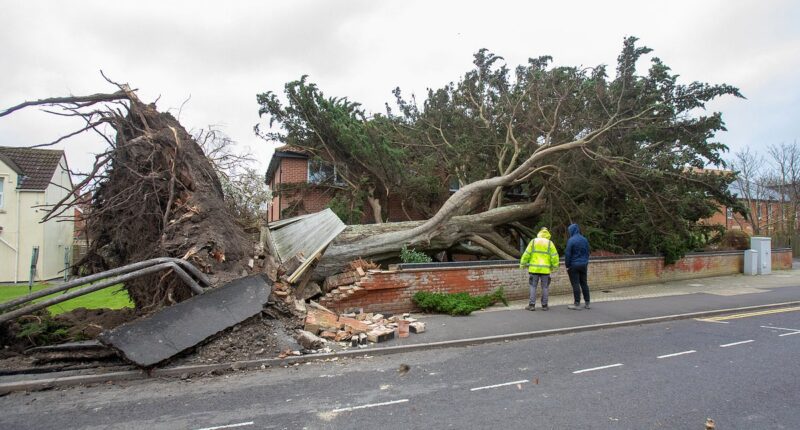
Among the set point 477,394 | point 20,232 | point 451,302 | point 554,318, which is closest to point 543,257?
point 554,318

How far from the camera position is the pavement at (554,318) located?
5355 mm

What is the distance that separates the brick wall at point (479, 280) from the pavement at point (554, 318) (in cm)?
48

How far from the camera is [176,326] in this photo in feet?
19.1

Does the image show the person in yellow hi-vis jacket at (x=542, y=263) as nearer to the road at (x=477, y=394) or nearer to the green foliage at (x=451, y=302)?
the green foliage at (x=451, y=302)

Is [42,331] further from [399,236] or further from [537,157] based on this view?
[537,157]

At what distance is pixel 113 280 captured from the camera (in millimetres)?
5836

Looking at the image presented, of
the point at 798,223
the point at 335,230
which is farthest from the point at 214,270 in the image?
the point at 798,223

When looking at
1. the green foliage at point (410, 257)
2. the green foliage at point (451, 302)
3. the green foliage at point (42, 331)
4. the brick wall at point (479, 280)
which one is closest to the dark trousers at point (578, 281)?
the green foliage at point (451, 302)

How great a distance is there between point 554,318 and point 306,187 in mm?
10564

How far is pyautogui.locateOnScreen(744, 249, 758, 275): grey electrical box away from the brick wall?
3.82 metres

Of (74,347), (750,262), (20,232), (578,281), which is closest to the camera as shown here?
(74,347)

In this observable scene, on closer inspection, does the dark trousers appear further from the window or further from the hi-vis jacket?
the window

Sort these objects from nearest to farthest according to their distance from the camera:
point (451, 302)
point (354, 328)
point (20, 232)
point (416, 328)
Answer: point (354, 328)
point (416, 328)
point (451, 302)
point (20, 232)

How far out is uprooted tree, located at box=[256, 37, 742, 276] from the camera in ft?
40.7
